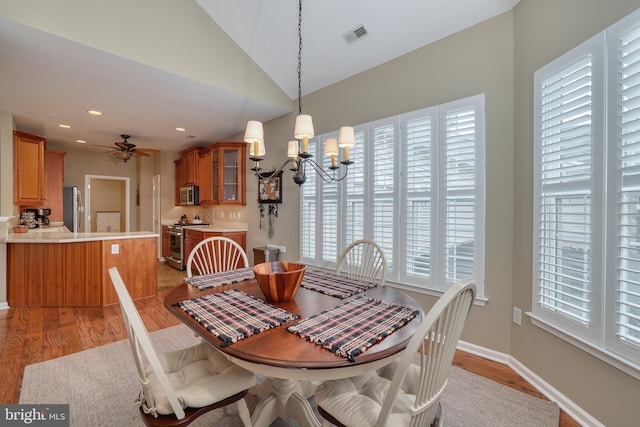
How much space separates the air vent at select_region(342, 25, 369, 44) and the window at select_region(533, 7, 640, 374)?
1576 millimetres

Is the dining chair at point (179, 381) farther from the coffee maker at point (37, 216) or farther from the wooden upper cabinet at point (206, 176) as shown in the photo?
the coffee maker at point (37, 216)

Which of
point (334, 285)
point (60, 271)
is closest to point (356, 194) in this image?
point (334, 285)

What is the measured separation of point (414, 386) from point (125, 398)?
188 cm

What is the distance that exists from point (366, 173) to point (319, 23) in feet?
5.19

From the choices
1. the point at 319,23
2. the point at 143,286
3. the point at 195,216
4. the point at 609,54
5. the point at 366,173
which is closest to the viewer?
the point at 609,54

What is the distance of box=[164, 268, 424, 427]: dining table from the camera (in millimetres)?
1041

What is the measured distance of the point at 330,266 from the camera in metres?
3.53

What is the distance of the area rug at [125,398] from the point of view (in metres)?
1.70

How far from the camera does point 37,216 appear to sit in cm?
496

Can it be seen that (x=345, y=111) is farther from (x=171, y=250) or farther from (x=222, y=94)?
(x=171, y=250)

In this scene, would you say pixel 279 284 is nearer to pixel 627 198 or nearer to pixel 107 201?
pixel 627 198

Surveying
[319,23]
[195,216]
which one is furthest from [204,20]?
[195,216]

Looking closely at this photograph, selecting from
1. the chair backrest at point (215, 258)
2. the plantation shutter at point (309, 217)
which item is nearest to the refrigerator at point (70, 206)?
the chair backrest at point (215, 258)

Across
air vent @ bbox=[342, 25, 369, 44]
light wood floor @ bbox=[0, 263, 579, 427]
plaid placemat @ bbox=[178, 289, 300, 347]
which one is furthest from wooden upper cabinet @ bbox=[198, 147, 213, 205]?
plaid placemat @ bbox=[178, 289, 300, 347]
